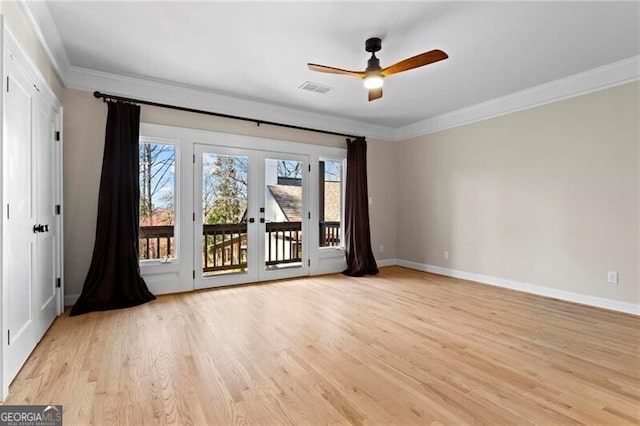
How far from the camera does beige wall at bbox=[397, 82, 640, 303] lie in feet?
11.7

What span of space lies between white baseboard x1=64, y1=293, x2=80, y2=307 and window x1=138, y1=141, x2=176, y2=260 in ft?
2.49

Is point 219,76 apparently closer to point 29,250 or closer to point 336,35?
point 336,35

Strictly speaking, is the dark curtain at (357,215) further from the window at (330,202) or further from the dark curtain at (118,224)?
the dark curtain at (118,224)

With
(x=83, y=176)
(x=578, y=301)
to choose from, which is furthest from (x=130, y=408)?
(x=578, y=301)

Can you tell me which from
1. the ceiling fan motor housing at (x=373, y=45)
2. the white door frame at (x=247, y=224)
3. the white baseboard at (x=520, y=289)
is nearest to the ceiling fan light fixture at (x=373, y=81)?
the ceiling fan motor housing at (x=373, y=45)

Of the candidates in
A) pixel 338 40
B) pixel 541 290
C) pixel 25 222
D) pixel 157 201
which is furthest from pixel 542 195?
pixel 25 222

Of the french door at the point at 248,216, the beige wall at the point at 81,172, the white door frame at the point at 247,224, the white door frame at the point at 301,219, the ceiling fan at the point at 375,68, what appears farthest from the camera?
the white door frame at the point at 301,219

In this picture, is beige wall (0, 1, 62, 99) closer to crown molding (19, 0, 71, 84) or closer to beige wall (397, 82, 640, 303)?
crown molding (19, 0, 71, 84)

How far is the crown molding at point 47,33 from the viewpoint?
2.40 m

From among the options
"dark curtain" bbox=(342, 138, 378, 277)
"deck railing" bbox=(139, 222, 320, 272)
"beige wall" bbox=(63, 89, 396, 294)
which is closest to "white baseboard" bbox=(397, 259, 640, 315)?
"dark curtain" bbox=(342, 138, 378, 277)

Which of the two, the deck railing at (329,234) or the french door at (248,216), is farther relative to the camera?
the deck railing at (329,234)

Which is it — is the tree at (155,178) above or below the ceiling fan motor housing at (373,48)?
below

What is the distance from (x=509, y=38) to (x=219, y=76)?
3.14m

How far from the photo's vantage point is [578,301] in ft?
12.7
